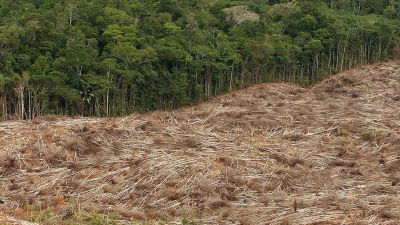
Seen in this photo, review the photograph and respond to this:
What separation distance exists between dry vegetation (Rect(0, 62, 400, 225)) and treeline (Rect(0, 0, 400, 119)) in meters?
4.21

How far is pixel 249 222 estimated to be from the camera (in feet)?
23.0

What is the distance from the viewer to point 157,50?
18.3m

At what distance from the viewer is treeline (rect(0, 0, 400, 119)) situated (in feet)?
54.1

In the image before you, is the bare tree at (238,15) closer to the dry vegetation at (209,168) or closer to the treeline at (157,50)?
the treeline at (157,50)

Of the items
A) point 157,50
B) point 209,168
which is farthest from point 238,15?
point 209,168

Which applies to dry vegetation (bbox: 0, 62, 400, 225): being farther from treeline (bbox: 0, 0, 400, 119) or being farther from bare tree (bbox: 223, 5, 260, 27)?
bare tree (bbox: 223, 5, 260, 27)

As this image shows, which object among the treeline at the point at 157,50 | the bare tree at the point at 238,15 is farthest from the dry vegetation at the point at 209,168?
the bare tree at the point at 238,15

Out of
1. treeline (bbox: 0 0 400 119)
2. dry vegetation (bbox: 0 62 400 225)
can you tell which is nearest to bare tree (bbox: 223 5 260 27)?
treeline (bbox: 0 0 400 119)

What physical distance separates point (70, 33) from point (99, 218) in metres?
13.4

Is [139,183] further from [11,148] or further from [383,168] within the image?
[383,168]

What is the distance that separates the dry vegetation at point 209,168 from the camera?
24.1 ft

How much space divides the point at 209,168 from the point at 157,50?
32.4ft

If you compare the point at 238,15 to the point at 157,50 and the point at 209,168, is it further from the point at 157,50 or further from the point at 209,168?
the point at 209,168

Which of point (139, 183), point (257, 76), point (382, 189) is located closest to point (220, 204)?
point (139, 183)
